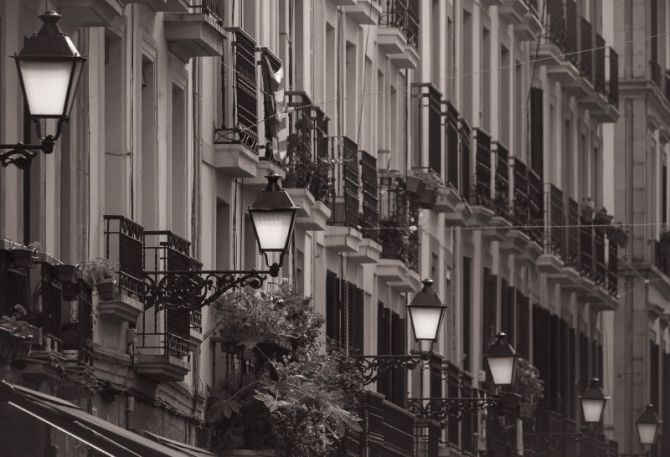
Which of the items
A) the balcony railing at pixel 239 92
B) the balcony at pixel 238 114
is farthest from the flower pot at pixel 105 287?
the balcony railing at pixel 239 92

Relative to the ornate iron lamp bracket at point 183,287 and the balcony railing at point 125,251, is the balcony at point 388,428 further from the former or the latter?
the balcony railing at point 125,251

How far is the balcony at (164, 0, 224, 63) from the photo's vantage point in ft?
103

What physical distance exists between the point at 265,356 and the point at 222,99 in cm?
302

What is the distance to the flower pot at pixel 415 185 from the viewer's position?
4453 centimetres

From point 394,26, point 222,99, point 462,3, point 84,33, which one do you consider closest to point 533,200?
point 462,3

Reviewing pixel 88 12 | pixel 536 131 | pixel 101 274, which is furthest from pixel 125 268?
pixel 536 131

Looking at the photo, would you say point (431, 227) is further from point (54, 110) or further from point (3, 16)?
point (54, 110)

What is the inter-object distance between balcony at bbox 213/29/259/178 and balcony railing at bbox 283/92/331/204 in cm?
200

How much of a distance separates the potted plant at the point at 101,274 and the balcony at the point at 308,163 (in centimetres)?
867

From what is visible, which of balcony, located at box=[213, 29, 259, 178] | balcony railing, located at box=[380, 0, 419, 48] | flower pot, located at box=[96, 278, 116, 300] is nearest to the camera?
flower pot, located at box=[96, 278, 116, 300]

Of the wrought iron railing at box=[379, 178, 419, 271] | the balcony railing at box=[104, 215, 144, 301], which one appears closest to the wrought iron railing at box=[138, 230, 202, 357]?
the balcony railing at box=[104, 215, 144, 301]

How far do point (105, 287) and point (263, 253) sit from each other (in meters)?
1.59

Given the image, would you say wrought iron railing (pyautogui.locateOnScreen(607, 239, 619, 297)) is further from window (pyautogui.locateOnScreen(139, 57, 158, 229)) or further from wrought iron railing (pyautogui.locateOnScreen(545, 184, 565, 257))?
window (pyautogui.locateOnScreen(139, 57, 158, 229))

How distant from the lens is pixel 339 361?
3691 cm
